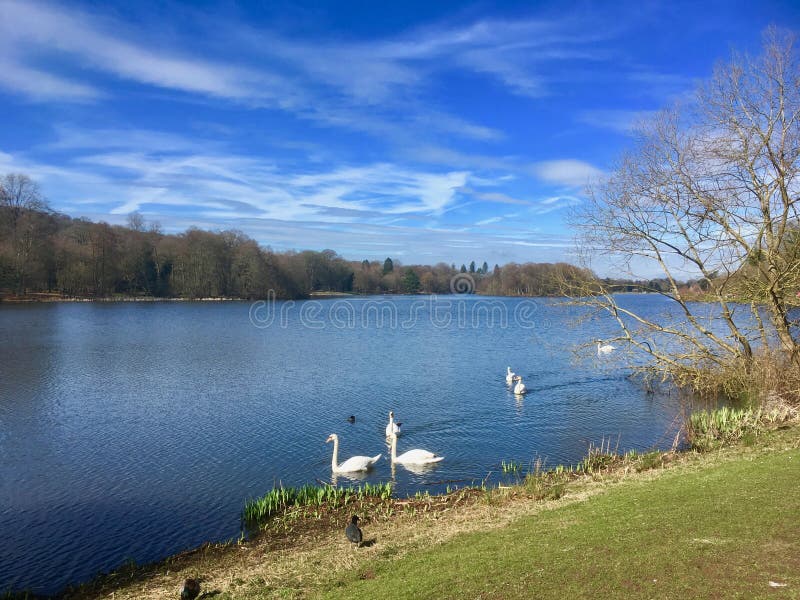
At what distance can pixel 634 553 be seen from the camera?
609cm

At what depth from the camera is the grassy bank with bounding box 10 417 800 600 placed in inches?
220

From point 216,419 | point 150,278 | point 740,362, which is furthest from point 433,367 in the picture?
point 150,278

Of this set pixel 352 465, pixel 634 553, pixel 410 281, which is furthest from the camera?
pixel 410 281

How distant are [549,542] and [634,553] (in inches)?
46.2

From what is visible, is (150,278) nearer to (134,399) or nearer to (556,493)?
(134,399)

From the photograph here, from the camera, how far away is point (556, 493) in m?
10.1

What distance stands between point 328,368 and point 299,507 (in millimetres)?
18089

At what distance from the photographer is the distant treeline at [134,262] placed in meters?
72.3

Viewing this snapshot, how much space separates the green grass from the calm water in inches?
209

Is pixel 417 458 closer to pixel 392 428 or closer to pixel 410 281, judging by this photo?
pixel 392 428

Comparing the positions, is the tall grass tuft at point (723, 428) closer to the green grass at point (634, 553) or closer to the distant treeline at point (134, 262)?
the green grass at point (634, 553)

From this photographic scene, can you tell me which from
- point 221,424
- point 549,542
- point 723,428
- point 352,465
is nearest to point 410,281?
point 221,424

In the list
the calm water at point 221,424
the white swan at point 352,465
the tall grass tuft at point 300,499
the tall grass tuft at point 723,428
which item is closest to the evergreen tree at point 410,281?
the calm water at point 221,424

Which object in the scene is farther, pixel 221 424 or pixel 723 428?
pixel 221 424
